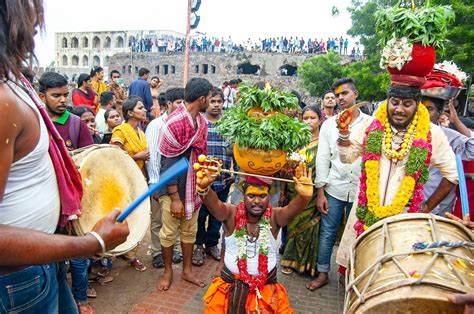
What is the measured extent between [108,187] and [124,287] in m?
2.22

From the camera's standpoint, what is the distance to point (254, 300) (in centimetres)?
350

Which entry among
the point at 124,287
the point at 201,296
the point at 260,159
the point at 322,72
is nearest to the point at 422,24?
the point at 260,159

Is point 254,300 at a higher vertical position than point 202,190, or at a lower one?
lower

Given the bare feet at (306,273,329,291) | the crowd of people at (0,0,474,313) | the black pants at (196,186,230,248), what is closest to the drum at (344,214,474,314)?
the crowd of people at (0,0,474,313)

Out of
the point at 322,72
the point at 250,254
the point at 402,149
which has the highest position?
the point at 322,72

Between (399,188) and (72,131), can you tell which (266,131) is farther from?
(72,131)

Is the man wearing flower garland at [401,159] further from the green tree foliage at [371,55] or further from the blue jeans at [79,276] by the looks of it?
the green tree foliage at [371,55]

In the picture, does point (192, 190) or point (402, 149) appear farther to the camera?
point (192, 190)

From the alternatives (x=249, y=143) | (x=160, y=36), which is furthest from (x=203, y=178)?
(x=160, y=36)

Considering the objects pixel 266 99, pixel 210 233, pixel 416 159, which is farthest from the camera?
pixel 210 233

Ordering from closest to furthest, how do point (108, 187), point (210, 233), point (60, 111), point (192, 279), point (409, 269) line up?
point (409, 269) → point (108, 187) → point (60, 111) → point (192, 279) → point (210, 233)

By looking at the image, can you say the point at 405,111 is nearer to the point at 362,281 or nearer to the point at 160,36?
the point at 362,281

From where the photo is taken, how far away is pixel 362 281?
2.40 m

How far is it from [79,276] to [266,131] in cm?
238
